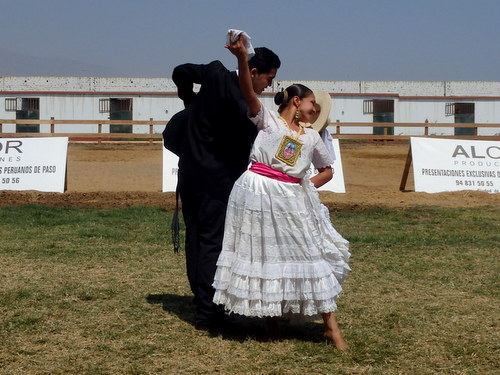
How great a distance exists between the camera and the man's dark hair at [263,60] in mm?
5207

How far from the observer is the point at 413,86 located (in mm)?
51812

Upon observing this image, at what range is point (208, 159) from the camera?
18.0ft

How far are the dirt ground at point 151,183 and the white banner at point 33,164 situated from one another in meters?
0.51

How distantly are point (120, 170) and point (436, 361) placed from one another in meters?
17.4

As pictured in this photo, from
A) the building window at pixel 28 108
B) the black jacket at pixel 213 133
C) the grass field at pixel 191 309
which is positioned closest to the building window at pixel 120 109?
the building window at pixel 28 108

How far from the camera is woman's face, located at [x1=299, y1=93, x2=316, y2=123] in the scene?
5289 millimetres

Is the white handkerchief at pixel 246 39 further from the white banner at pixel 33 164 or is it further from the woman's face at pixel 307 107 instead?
the white banner at pixel 33 164

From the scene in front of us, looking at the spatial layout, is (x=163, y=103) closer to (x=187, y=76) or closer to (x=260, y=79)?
(x=187, y=76)

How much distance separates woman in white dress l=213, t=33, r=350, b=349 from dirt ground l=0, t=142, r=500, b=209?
8.23 m

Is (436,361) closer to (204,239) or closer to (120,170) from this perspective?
(204,239)

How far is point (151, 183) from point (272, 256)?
13887 millimetres

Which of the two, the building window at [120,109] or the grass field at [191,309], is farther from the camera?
the building window at [120,109]

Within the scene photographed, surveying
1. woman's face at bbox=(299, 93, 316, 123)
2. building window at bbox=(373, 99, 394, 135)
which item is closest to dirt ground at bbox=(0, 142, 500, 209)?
woman's face at bbox=(299, 93, 316, 123)

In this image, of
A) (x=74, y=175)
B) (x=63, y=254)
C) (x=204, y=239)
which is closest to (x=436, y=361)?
(x=204, y=239)
